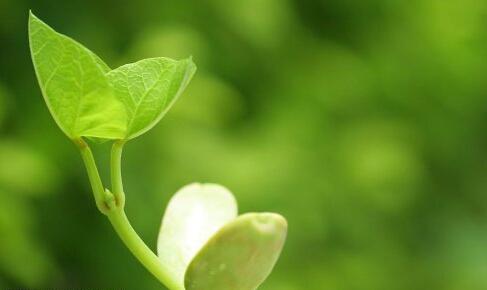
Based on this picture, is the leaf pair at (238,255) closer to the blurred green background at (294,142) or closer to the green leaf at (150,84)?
the green leaf at (150,84)

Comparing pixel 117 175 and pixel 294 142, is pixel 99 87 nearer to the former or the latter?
pixel 117 175

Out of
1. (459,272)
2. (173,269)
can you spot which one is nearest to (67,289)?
(459,272)

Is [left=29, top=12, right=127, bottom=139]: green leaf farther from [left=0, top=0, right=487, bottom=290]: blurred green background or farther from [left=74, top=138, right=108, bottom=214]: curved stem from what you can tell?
[left=0, top=0, right=487, bottom=290]: blurred green background

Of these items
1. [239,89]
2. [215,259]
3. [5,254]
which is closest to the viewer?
[215,259]

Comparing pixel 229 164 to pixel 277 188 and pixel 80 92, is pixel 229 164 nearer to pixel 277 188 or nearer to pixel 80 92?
pixel 277 188

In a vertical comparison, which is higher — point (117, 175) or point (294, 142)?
point (117, 175)

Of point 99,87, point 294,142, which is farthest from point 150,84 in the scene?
point 294,142

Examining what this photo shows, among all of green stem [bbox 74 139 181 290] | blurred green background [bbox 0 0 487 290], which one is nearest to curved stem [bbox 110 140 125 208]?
green stem [bbox 74 139 181 290]
